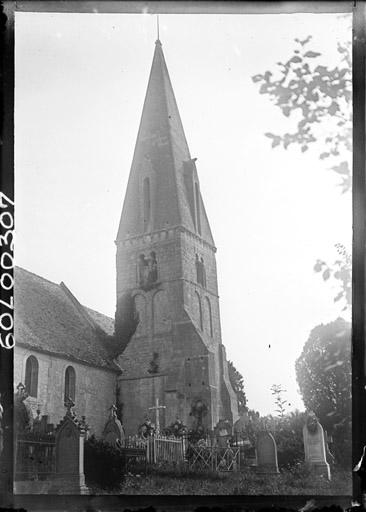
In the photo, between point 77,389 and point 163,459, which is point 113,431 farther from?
point 77,389

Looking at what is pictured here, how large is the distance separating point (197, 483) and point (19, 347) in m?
2.65

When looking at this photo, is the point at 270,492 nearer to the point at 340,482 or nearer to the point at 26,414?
the point at 340,482

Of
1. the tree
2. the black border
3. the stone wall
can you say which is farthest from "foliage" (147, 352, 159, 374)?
the black border

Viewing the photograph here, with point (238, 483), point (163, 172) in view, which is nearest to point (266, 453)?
point (238, 483)

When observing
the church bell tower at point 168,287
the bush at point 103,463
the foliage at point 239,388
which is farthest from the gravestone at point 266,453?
the bush at point 103,463

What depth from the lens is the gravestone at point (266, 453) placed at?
6559 millimetres

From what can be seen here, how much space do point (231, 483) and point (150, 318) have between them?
2.32 m

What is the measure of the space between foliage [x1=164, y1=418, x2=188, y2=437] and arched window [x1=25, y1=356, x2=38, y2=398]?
1.79 m

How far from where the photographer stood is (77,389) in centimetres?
786

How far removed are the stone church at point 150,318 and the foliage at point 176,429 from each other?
0.10 m

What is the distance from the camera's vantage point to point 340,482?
6.14m

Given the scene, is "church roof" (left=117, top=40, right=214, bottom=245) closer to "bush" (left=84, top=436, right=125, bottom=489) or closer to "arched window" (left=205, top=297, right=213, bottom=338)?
"arched window" (left=205, top=297, right=213, bottom=338)

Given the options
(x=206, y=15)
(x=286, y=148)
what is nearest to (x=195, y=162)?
(x=286, y=148)

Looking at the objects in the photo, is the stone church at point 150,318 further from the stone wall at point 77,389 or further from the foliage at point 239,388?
the foliage at point 239,388
